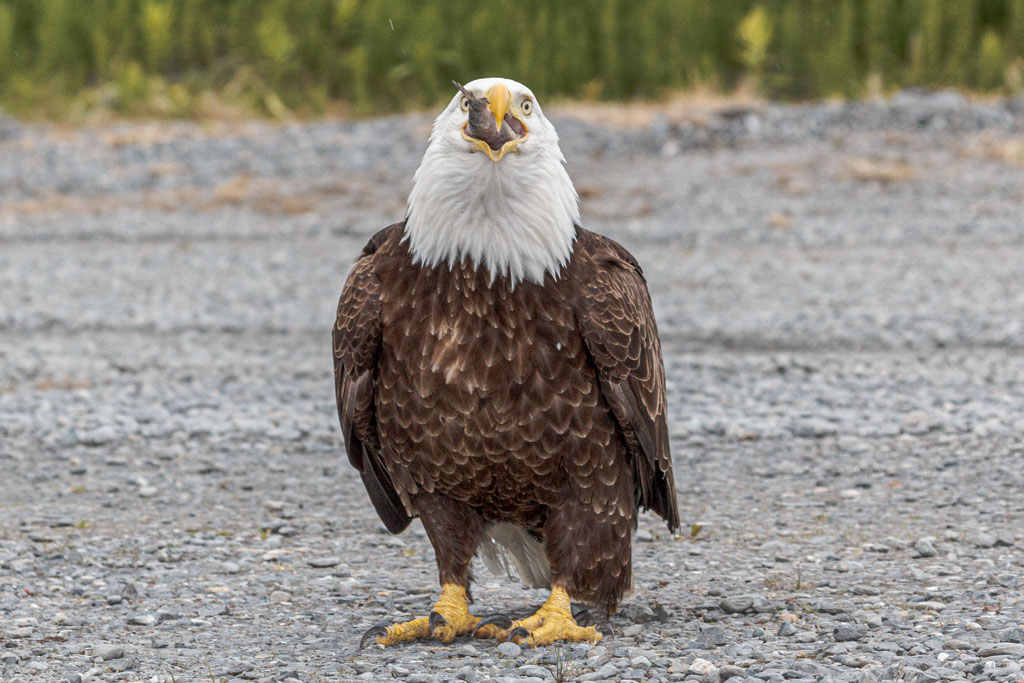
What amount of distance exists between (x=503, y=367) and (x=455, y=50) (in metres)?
13.5

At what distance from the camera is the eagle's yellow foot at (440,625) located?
450cm

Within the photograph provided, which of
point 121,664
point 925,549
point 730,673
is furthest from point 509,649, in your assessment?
point 925,549

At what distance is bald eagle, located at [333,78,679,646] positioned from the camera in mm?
4160

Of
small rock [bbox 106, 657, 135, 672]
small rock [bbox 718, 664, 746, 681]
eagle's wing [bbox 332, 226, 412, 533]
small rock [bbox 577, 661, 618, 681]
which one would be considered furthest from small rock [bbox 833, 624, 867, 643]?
small rock [bbox 106, 657, 135, 672]

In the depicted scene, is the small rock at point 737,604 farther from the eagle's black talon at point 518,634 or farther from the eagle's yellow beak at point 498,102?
the eagle's yellow beak at point 498,102

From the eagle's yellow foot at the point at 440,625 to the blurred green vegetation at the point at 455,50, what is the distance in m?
12.5

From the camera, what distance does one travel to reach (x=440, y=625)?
14.9ft

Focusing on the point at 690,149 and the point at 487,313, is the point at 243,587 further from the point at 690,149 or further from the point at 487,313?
the point at 690,149

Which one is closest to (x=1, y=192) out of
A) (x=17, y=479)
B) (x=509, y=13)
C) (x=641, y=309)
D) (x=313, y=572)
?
(x=509, y=13)

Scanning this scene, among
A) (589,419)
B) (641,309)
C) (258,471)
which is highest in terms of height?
(641,309)

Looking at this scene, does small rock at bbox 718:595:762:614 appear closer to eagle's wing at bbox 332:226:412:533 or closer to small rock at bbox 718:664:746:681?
small rock at bbox 718:664:746:681

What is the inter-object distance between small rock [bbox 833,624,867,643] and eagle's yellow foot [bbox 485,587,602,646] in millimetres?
720

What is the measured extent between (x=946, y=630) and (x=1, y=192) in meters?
12.5

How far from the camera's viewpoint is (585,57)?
17.0 metres
